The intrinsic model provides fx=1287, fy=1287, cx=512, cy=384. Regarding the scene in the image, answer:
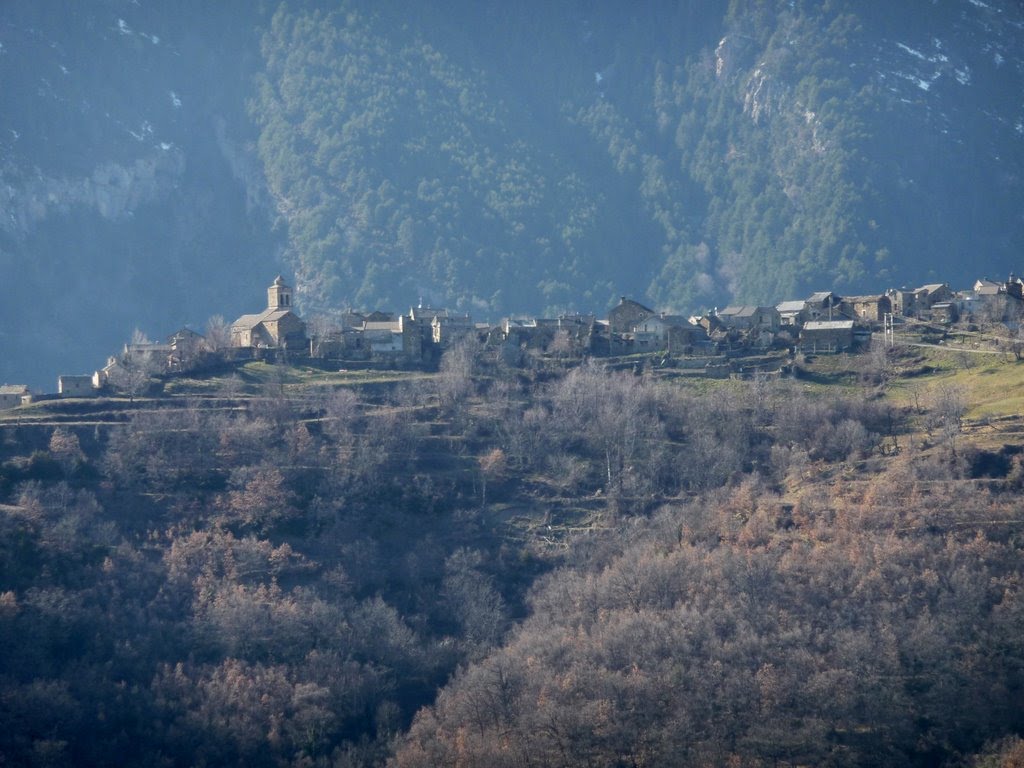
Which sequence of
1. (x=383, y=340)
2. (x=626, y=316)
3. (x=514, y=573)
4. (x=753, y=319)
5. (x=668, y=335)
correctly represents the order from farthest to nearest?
(x=626, y=316) → (x=753, y=319) → (x=668, y=335) → (x=383, y=340) → (x=514, y=573)

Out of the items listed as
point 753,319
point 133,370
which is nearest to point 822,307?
point 753,319

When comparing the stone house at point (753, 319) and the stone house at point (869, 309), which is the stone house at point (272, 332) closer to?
the stone house at point (753, 319)

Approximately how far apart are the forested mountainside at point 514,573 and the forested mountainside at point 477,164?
217 feet

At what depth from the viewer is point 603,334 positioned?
99.9 meters

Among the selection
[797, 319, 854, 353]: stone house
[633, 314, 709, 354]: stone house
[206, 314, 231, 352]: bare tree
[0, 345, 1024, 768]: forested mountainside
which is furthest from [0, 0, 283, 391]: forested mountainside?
[797, 319, 854, 353]: stone house

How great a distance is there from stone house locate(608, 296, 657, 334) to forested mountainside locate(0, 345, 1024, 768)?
14.7 meters

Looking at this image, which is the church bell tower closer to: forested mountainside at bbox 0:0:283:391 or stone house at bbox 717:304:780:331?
stone house at bbox 717:304:780:331

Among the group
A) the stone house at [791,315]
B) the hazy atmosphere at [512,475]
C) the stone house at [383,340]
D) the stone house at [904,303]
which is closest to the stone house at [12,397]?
the hazy atmosphere at [512,475]

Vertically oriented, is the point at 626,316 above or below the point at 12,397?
above

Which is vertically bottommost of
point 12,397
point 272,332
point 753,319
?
point 12,397

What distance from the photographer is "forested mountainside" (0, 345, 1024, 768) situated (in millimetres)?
54812

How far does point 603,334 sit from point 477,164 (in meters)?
82.3

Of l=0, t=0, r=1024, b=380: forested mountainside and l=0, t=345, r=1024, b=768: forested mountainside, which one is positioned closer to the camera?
l=0, t=345, r=1024, b=768: forested mountainside

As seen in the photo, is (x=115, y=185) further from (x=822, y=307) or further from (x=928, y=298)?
(x=928, y=298)
